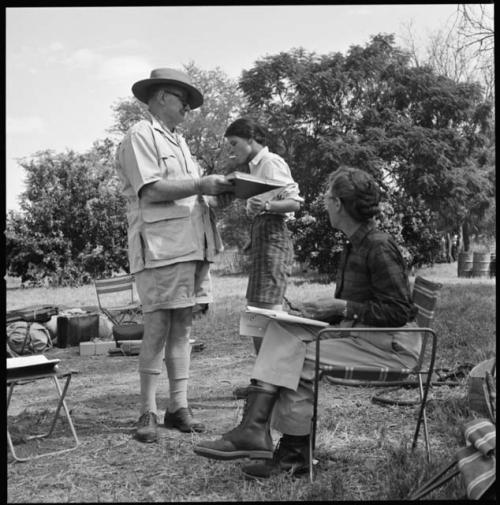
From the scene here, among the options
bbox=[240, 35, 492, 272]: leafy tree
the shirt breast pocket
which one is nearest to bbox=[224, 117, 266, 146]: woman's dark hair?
the shirt breast pocket

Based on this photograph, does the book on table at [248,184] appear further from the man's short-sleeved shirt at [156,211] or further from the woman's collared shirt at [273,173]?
the woman's collared shirt at [273,173]

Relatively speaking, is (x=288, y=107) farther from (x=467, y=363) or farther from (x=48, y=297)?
(x=467, y=363)

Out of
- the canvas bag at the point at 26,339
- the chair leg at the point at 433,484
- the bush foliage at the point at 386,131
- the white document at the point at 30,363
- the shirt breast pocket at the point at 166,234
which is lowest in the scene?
the canvas bag at the point at 26,339

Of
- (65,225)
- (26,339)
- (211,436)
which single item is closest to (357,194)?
(211,436)

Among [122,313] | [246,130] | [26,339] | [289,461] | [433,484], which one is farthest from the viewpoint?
[122,313]

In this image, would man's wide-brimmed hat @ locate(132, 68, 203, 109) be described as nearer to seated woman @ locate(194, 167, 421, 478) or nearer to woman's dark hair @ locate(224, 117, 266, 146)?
woman's dark hair @ locate(224, 117, 266, 146)

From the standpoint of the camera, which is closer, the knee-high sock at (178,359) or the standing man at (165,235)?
the standing man at (165,235)

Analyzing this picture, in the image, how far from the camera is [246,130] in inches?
185

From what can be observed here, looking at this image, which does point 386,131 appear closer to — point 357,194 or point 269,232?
point 269,232

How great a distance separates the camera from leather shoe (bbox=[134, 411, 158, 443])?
3660 mm

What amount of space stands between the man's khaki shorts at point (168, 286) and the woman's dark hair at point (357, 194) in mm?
1067

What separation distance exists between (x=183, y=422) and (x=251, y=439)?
1.04 meters

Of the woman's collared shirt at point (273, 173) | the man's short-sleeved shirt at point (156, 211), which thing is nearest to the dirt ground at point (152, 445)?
the man's short-sleeved shirt at point (156, 211)

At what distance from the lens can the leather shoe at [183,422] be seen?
387 centimetres
